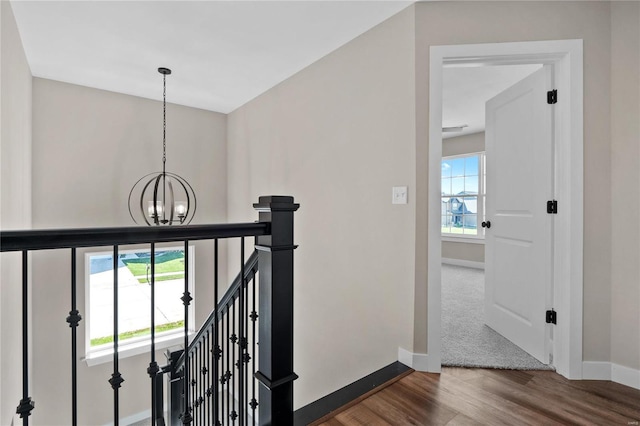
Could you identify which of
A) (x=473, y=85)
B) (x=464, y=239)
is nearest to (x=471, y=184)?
(x=464, y=239)

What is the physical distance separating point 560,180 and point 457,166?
15.0ft

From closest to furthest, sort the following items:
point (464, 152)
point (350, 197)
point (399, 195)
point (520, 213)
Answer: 1. point (399, 195)
2. point (520, 213)
3. point (350, 197)
4. point (464, 152)

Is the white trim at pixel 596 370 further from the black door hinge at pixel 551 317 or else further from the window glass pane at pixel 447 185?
the window glass pane at pixel 447 185

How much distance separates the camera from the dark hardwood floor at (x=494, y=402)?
5.41ft

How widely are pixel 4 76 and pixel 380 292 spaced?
2958 millimetres

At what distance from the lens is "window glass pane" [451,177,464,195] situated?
6.41m

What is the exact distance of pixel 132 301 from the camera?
4137 mm

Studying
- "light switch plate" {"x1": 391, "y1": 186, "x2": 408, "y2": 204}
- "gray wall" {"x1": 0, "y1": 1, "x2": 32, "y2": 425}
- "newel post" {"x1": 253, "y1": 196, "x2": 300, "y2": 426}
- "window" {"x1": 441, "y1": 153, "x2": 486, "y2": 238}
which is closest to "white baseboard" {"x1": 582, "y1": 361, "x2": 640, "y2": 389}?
"light switch plate" {"x1": 391, "y1": 186, "x2": 408, "y2": 204}

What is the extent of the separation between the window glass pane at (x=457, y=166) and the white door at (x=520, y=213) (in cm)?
369

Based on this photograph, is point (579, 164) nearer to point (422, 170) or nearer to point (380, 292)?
point (422, 170)

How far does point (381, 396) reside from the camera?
1.86 m

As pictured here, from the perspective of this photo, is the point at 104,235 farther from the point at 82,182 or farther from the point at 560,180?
the point at 82,182

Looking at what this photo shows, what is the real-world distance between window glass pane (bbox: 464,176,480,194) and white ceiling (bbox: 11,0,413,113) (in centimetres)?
440

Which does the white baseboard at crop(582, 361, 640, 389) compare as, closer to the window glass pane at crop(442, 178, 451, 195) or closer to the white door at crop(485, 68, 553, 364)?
the white door at crop(485, 68, 553, 364)
